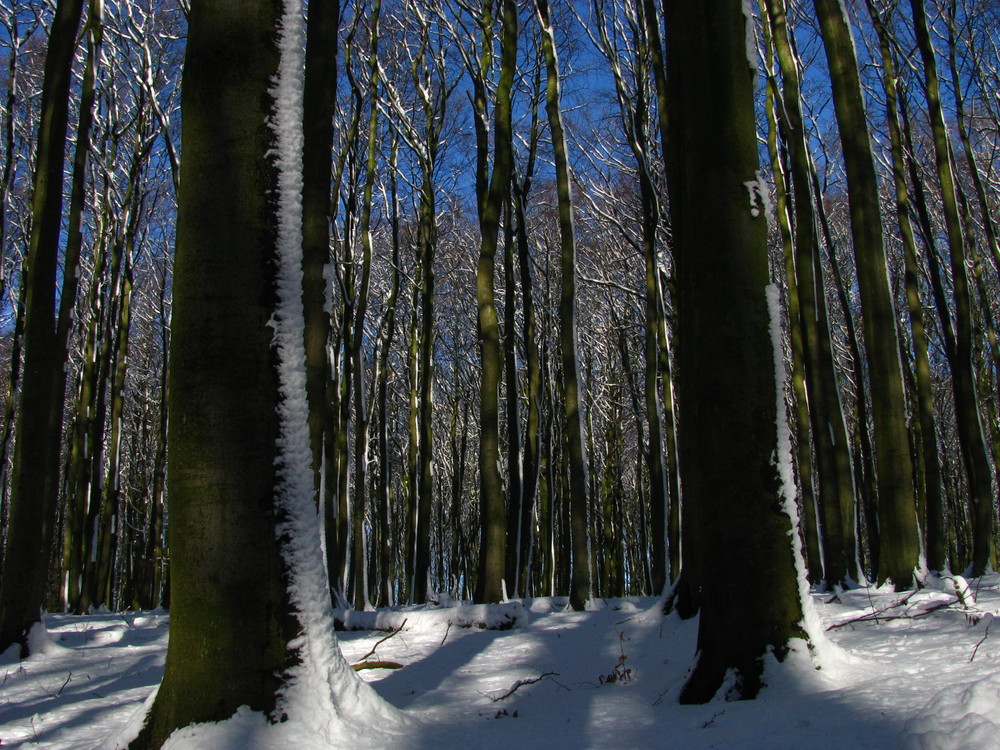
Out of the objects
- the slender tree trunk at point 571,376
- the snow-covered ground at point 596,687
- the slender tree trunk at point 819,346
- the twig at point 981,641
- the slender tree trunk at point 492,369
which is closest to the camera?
the snow-covered ground at point 596,687

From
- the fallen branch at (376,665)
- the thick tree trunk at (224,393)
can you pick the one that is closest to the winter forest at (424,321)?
the thick tree trunk at (224,393)

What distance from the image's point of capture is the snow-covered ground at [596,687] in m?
2.34

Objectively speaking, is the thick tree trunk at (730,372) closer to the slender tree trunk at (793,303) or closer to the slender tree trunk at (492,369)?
the slender tree trunk at (492,369)

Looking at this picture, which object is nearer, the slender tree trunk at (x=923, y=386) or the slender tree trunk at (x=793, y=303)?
the slender tree trunk at (x=923, y=386)

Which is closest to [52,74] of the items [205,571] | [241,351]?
[241,351]

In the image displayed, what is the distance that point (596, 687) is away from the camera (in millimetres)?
3869

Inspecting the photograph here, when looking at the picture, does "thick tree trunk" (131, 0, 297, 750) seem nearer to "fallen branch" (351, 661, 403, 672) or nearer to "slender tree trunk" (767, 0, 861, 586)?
"fallen branch" (351, 661, 403, 672)

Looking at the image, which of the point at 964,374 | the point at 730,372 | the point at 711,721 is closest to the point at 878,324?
the point at 964,374

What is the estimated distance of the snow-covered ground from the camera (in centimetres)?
234

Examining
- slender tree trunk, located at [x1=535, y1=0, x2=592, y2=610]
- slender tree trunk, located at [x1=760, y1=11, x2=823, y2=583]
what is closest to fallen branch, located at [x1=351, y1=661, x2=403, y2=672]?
slender tree trunk, located at [x1=535, y1=0, x2=592, y2=610]

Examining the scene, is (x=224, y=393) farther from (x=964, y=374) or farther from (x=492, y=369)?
(x=964, y=374)

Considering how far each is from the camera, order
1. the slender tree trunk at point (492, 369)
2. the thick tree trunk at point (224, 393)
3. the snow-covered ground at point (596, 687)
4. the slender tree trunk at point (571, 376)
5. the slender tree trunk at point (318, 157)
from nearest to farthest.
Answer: the snow-covered ground at point (596, 687) < the thick tree trunk at point (224, 393) < the slender tree trunk at point (318, 157) < the slender tree trunk at point (492, 369) < the slender tree trunk at point (571, 376)

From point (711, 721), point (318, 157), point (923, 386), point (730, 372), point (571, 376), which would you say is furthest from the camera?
point (571, 376)

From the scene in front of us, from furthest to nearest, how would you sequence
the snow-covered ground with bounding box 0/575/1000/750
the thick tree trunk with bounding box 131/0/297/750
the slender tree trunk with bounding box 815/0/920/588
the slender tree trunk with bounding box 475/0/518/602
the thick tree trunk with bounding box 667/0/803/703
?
the slender tree trunk with bounding box 475/0/518/602 < the slender tree trunk with bounding box 815/0/920/588 < the thick tree trunk with bounding box 667/0/803/703 < the thick tree trunk with bounding box 131/0/297/750 < the snow-covered ground with bounding box 0/575/1000/750
